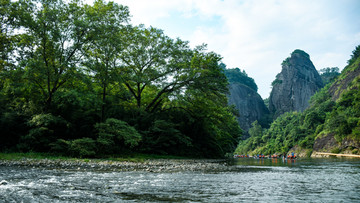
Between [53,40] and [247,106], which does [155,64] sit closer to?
[53,40]

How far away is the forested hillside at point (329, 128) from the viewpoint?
53.3 m

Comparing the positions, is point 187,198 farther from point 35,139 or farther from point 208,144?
point 208,144

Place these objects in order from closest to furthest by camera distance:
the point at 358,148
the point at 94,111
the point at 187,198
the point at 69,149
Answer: the point at 187,198 → the point at 69,149 → the point at 94,111 → the point at 358,148

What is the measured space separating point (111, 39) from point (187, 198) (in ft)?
57.5

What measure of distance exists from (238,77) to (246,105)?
110 feet

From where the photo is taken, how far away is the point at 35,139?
55.5 feet

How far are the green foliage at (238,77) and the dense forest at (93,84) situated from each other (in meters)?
147

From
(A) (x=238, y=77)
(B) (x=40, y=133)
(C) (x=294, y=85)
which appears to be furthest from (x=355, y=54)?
(B) (x=40, y=133)

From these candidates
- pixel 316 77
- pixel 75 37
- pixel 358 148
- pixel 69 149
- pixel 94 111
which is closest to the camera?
pixel 69 149

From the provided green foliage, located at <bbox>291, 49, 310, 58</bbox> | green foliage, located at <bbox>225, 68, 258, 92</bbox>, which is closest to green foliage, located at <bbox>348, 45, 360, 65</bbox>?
green foliage, located at <bbox>291, 49, 310, 58</bbox>

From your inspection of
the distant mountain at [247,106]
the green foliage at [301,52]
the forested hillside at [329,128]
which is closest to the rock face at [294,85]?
the green foliage at [301,52]

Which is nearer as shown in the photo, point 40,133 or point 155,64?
point 40,133

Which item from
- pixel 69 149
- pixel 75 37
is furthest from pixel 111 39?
pixel 69 149

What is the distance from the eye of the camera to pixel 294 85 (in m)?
140
